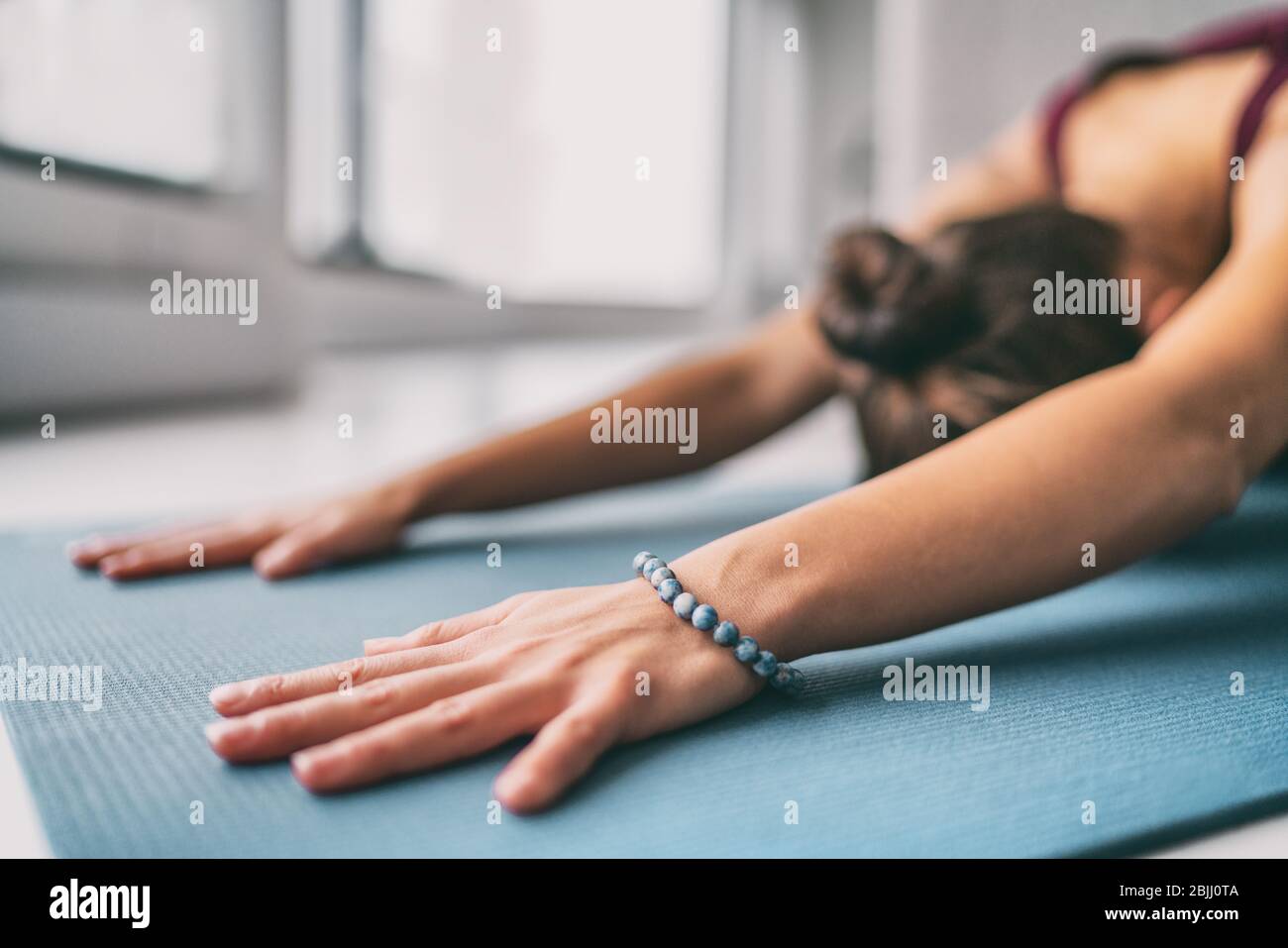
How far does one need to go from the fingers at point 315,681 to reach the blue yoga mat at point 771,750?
0.03 m

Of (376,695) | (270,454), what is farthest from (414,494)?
(270,454)

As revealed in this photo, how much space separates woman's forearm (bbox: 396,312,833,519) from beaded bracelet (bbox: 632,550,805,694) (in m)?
0.53

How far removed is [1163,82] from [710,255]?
6899 millimetres

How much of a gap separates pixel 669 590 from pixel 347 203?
15.7 feet

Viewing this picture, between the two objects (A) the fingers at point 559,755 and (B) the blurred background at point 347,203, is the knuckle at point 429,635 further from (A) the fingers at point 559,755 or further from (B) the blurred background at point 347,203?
(B) the blurred background at point 347,203

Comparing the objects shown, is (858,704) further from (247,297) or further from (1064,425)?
(247,297)

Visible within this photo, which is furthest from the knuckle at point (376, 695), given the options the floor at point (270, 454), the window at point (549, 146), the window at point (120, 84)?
the window at point (549, 146)

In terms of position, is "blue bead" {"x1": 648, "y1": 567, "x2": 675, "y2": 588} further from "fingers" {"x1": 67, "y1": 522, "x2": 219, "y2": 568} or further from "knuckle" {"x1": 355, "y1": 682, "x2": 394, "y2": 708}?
"fingers" {"x1": 67, "y1": 522, "x2": 219, "y2": 568}

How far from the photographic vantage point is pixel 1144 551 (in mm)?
734

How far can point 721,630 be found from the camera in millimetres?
600

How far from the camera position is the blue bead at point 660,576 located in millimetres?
631

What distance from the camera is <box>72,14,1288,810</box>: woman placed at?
1.86 feet

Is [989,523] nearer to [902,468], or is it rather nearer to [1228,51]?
[902,468]
